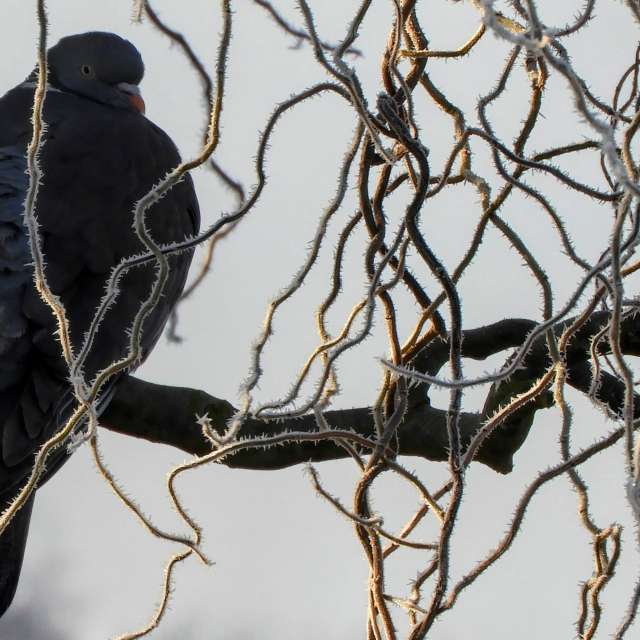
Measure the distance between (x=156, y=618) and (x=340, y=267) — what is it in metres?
0.46

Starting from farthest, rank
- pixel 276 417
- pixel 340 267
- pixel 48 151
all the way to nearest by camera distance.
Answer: pixel 48 151 < pixel 340 267 < pixel 276 417

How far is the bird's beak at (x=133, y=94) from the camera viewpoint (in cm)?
301

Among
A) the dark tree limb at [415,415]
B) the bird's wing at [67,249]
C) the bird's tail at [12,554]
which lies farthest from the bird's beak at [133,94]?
the bird's tail at [12,554]

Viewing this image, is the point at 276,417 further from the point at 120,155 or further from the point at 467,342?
the point at 120,155

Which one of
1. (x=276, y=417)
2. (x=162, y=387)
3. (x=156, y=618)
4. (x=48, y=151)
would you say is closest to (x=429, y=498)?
(x=276, y=417)

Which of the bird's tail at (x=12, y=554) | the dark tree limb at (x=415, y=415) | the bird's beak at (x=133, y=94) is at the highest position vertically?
the bird's beak at (x=133, y=94)

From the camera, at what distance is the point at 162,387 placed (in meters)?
2.35

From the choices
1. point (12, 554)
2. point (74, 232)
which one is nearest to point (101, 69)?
point (74, 232)

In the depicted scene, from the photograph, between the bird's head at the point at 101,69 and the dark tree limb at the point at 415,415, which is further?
the bird's head at the point at 101,69

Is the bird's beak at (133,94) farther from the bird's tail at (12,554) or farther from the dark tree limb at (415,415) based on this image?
the bird's tail at (12,554)

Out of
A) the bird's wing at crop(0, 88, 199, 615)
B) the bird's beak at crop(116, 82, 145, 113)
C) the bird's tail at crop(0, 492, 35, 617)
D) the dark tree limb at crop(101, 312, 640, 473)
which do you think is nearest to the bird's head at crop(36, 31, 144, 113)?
the bird's beak at crop(116, 82, 145, 113)

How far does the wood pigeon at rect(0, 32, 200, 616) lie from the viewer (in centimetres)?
213

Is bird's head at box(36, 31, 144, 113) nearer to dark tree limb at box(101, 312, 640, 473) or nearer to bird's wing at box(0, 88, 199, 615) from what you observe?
bird's wing at box(0, 88, 199, 615)

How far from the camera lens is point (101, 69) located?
10.3 ft
